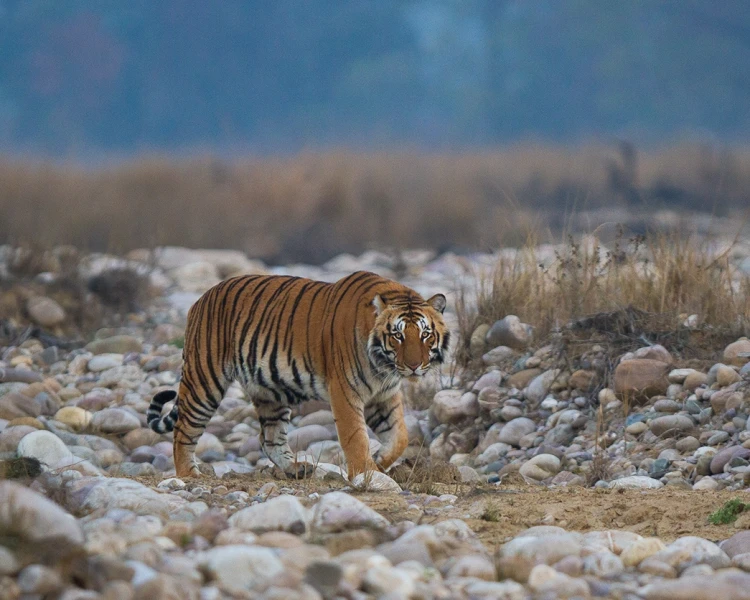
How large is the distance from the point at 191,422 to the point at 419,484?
6.66 ft

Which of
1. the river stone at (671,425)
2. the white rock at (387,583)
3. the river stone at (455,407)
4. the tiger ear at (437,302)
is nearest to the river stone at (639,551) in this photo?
the white rock at (387,583)

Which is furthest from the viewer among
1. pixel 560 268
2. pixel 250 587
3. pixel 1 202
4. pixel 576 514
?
pixel 1 202

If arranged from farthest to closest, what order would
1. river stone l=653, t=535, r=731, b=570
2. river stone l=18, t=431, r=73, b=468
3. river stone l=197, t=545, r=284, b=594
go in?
river stone l=18, t=431, r=73, b=468 → river stone l=653, t=535, r=731, b=570 → river stone l=197, t=545, r=284, b=594

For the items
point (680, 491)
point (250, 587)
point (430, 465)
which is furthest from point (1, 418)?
point (250, 587)

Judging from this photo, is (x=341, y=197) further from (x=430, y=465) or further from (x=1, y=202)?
(x=430, y=465)

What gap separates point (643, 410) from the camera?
313 inches

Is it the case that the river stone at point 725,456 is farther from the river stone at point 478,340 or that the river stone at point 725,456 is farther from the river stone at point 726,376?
the river stone at point 478,340

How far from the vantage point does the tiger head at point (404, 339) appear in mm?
6676

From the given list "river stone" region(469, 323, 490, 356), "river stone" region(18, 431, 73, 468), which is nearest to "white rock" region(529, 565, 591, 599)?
"river stone" region(18, 431, 73, 468)

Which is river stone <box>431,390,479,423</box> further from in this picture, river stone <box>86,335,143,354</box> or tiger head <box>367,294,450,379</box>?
river stone <box>86,335,143,354</box>

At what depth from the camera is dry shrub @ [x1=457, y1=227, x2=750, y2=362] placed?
28.9ft

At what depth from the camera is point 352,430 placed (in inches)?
265

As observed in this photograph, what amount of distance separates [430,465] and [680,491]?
1.44m

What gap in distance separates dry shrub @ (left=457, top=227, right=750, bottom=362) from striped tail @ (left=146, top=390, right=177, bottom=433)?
8.97ft
